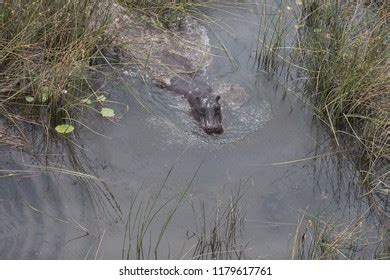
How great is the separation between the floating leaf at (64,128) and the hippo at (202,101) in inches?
47.7

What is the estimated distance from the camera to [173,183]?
18.5 ft

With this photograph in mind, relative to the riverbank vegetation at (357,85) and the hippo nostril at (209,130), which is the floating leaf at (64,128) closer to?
the hippo nostril at (209,130)

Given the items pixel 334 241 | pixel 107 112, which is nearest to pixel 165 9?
pixel 107 112

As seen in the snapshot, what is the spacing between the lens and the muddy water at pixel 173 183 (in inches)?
200

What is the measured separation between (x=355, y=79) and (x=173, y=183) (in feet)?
6.52

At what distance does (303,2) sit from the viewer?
25.6ft

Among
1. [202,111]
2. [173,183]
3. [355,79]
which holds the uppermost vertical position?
[355,79]

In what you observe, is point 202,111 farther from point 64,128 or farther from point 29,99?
point 29,99

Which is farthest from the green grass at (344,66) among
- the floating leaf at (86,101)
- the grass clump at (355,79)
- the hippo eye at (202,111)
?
the floating leaf at (86,101)

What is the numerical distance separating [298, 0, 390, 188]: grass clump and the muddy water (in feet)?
0.72

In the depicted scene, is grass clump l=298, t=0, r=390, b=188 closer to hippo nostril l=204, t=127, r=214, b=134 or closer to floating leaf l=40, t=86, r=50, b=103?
hippo nostril l=204, t=127, r=214, b=134

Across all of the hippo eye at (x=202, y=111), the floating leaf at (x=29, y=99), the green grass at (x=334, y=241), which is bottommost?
the green grass at (x=334, y=241)

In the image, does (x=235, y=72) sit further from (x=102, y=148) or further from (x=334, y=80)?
(x=102, y=148)

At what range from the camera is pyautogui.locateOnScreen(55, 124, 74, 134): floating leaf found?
5.97 meters
